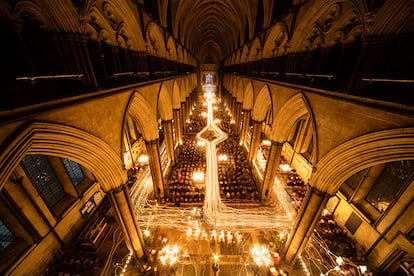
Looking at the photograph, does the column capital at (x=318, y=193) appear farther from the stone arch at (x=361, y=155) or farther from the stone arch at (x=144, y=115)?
the stone arch at (x=144, y=115)

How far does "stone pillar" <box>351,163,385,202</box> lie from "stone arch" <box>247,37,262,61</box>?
33.5 feet

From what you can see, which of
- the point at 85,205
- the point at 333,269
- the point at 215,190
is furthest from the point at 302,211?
the point at 85,205

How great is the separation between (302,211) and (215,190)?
6358mm

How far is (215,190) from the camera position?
11.6 metres

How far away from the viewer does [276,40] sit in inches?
378

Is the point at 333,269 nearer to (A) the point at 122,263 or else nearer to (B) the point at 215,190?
(B) the point at 215,190

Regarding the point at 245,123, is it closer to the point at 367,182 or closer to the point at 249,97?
the point at 249,97

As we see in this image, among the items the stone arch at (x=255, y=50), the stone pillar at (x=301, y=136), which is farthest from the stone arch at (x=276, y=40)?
the stone pillar at (x=301, y=136)

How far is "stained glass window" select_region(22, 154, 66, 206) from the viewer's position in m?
6.97

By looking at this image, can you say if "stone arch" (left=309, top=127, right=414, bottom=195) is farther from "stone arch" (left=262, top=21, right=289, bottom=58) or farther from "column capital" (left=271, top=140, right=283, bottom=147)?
"stone arch" (left=262, top=21, right=289, bottom=58)

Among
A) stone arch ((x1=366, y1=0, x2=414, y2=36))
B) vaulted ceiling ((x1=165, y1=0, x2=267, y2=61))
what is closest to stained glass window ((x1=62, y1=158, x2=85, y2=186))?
stone arch ((x1=366, y1=0, x2=414, y2=36))

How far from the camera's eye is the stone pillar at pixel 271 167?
9375 millimetres

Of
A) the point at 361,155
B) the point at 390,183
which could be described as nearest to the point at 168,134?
the point at 361,155

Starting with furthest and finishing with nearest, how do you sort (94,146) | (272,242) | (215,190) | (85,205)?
(215,190) → (85,205) → (272,242) → (94,146)
